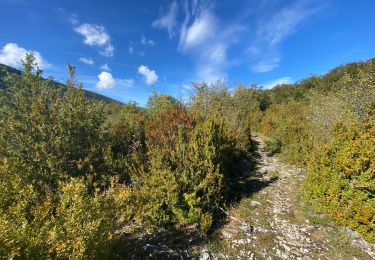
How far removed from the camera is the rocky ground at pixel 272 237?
5344mm

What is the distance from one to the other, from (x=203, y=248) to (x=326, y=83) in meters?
36.4

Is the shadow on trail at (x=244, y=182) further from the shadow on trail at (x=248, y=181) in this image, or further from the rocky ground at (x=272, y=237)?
the rocky ground at (x=272, y=237)

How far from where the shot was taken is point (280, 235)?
6.09 metres

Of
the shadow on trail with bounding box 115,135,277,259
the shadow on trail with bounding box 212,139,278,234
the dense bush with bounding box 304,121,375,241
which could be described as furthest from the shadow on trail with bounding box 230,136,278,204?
the dense bush with bounding box 304,121,375,241

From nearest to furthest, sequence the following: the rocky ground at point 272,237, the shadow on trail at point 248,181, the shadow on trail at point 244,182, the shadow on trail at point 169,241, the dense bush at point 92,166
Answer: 1. the dense bush at point 92,166
2. the shadow on trail at point 169,241
3. the rocky ground at point 272,237
4. the shadow on trail at point 244,182
5. the shadow on trail at point 248,181

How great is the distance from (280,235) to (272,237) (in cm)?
28

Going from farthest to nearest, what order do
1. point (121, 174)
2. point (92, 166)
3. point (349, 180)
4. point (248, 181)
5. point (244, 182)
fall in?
point (248, 181) < point (244, 182) < point (121, 174) < point (92, 166) < point (349, 180)

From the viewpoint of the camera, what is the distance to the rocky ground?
534 cm

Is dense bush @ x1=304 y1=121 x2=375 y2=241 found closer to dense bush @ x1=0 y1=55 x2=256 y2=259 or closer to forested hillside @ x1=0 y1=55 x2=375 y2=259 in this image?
forested hillside @ x1=0 y1=55 x2=375 y2=259

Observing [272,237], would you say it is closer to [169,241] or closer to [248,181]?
[169,241]

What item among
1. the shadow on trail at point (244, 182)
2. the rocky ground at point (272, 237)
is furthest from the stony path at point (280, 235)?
the shadow on trail at point (244, 182)

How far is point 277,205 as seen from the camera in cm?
766

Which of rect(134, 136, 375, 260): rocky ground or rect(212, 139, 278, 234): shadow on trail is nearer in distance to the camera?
rect(134, 136, 375, 260): rocky ground

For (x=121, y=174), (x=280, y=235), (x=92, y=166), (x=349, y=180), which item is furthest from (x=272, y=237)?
(x=92, y=166)
